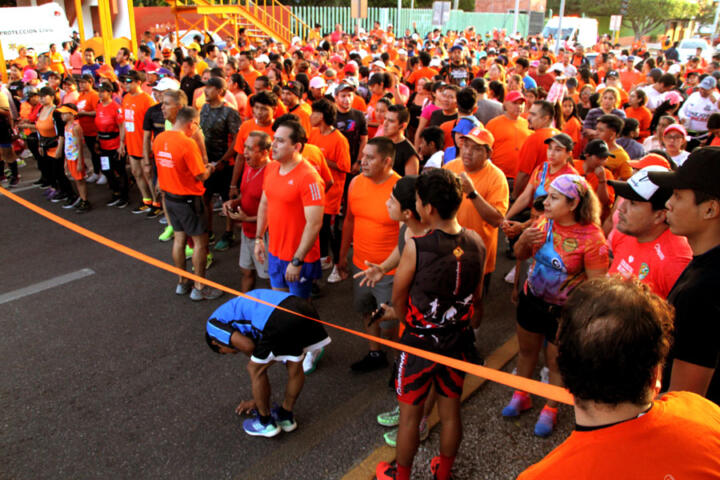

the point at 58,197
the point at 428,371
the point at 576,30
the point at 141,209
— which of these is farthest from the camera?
the point at 576,30

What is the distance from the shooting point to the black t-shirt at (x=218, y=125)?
22.1 ft

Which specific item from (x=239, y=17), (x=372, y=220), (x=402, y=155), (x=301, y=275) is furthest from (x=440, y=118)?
(x=239, y=17)

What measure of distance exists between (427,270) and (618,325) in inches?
54.8

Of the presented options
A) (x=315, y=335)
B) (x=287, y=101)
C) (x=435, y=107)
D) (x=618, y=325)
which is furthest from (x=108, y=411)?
(x=435, y=107)

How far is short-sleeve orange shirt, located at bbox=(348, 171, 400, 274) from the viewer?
390 centimetres

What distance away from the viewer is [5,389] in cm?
398

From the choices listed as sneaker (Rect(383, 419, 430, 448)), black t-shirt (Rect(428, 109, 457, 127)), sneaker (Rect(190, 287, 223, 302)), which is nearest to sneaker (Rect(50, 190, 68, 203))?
sneaker (Rect(190, 287, 223, 302))

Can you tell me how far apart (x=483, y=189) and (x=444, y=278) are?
169cm

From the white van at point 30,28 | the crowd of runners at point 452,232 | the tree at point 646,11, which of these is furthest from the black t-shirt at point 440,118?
the tree at point 646,11

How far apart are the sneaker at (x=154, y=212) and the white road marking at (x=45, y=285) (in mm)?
1916

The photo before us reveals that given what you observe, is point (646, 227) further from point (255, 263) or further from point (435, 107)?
point (435, 107)

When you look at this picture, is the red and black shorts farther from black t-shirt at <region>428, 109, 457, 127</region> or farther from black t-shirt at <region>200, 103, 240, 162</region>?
black t-shirt at <region>200, 103, 240, 162</region>

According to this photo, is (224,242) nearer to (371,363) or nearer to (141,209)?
(141,209)

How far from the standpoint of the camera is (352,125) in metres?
6.79
